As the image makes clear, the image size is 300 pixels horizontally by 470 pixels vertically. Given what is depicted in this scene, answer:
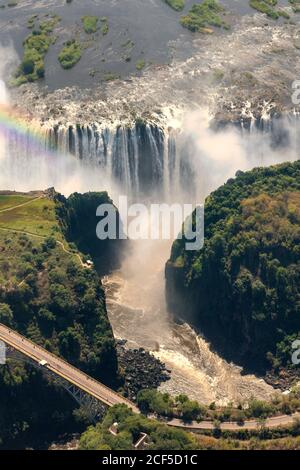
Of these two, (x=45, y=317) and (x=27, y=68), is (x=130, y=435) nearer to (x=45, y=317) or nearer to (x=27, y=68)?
(x=45, y=317)

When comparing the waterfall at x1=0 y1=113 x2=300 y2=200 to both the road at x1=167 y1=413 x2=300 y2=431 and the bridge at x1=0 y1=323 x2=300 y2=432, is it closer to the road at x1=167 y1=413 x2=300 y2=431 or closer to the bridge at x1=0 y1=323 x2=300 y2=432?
the bridge at x1=0 y1=323 x2=300 y2=432

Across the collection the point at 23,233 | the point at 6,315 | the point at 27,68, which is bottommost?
the point at 6,315

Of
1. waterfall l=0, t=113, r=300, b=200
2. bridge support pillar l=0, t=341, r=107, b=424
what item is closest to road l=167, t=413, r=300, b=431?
bridge support pillar l=0, t=341, r=107, b=424

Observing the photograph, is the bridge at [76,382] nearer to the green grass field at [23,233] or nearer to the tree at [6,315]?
the tree at [6,315]

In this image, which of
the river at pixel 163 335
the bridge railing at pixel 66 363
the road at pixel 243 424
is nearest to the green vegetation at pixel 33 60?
the river at pixel 163 335

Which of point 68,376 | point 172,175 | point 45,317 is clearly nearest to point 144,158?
point 172,175

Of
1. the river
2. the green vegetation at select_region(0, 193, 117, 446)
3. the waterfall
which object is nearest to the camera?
the green vegetation at select_region(0, 193, 117, 446)
